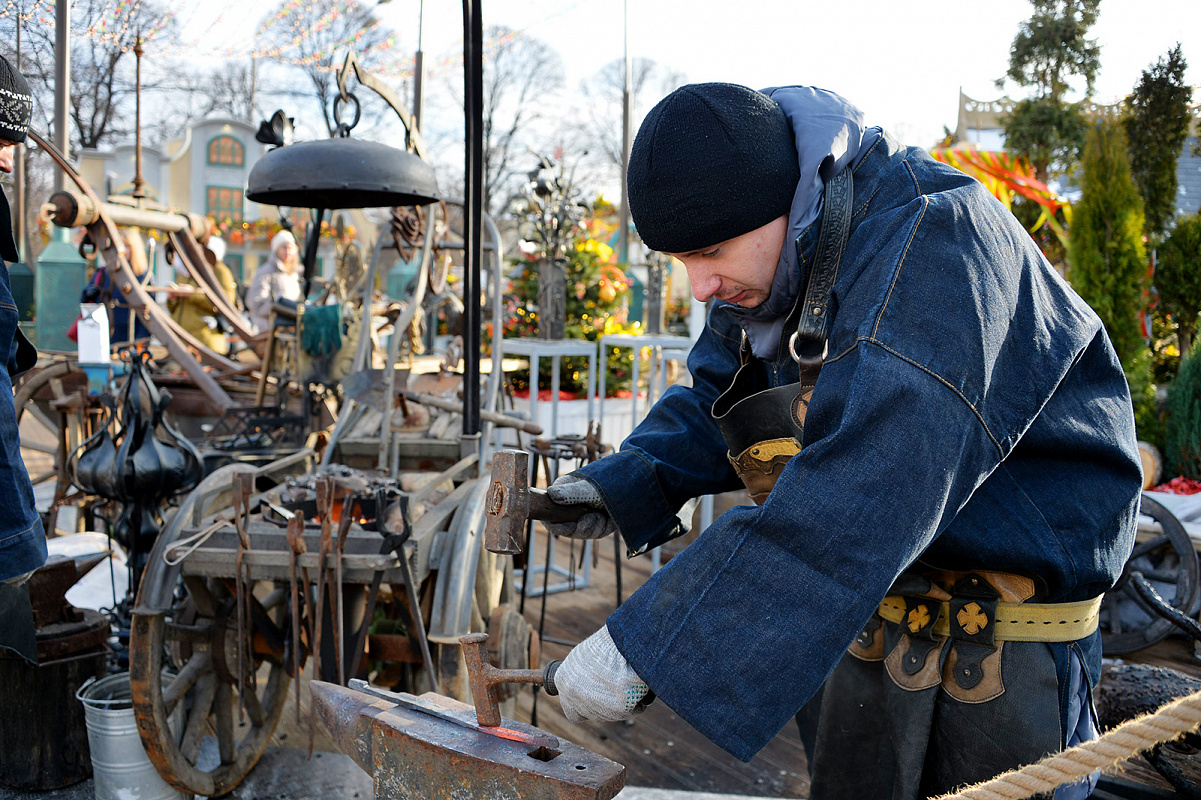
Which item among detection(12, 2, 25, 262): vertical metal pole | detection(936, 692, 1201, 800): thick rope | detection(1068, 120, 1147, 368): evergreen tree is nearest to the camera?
detection(936, 692, 1201, 800): thick rope

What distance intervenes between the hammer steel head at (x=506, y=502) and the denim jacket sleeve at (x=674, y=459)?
192mm

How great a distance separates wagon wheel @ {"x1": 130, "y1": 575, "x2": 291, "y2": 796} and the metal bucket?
0.09 m

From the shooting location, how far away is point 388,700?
4.55 ft

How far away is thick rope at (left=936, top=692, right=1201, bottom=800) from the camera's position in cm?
95

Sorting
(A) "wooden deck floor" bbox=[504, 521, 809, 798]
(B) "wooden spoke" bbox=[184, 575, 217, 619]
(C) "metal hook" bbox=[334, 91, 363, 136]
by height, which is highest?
(C) "metal hook" bbox=[334, 91, 363, 136]

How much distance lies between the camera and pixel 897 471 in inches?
39.1

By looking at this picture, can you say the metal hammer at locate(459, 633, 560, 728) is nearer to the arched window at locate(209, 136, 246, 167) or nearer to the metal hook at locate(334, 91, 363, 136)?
the metal hook at locate(334, 91, 363, 136)

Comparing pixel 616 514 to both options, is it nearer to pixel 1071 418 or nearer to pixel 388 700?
pixel 388 700

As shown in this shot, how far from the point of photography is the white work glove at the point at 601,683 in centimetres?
108

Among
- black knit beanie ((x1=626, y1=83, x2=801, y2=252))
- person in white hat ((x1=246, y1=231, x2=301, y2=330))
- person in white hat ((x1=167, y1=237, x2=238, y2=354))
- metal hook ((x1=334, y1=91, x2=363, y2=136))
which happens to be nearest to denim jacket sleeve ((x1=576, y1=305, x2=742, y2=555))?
black knit beanie ((x1=626, y1=83, x2=801, y2=252))

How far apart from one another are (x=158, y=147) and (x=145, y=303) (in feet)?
60.6

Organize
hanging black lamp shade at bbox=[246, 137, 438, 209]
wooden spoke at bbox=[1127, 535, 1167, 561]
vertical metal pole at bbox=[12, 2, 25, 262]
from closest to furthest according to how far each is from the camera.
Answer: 1. hanging black lamp shade at bbox=[246, 137, 438, 209]
2. wooden spoke at bbox=[1127, 535, 1167, 561]
3. vertical metal pole at bbox=[12, 2, 25, 262]

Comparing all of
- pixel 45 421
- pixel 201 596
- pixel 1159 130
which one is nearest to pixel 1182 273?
pixel 1159 130

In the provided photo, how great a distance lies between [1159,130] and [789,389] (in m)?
6.13
